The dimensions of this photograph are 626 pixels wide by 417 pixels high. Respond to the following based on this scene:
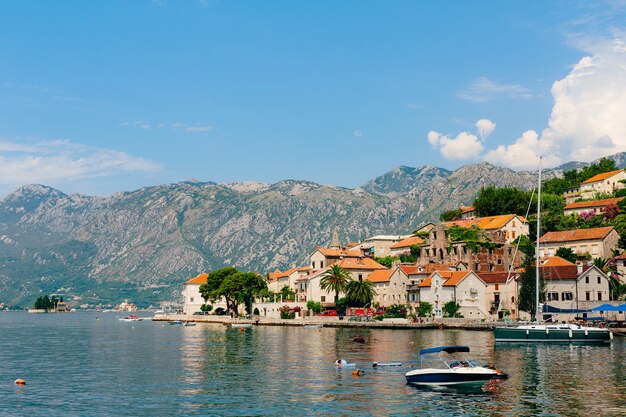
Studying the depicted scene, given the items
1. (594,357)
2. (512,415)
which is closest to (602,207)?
(594,357)

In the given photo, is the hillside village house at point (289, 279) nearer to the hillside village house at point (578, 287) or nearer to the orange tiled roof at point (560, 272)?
the orange tiled roof at point (560, 272)

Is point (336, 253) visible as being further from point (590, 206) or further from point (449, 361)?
point (449, 361)

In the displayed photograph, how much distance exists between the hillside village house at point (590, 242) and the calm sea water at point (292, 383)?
156 ft

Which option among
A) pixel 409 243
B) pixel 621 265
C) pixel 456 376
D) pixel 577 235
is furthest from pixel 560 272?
pixel 456 376

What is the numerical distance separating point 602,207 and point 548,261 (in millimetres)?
39605

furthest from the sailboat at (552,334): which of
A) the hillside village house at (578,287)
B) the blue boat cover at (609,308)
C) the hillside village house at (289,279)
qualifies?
the hillside village house at (289,279)

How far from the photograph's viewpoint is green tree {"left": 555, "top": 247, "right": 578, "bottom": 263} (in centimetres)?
14475

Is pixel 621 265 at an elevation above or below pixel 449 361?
above

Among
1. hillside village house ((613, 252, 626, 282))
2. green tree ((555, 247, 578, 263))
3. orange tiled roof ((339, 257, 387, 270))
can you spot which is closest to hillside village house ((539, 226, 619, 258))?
green tree ((555, 247, 578, 263))

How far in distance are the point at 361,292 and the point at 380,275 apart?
28.7 ft

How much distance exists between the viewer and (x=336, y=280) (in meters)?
160

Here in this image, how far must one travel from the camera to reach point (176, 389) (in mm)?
57375

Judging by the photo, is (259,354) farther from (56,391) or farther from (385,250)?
(385,250)

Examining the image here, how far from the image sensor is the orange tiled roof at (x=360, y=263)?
169875 millimetres
